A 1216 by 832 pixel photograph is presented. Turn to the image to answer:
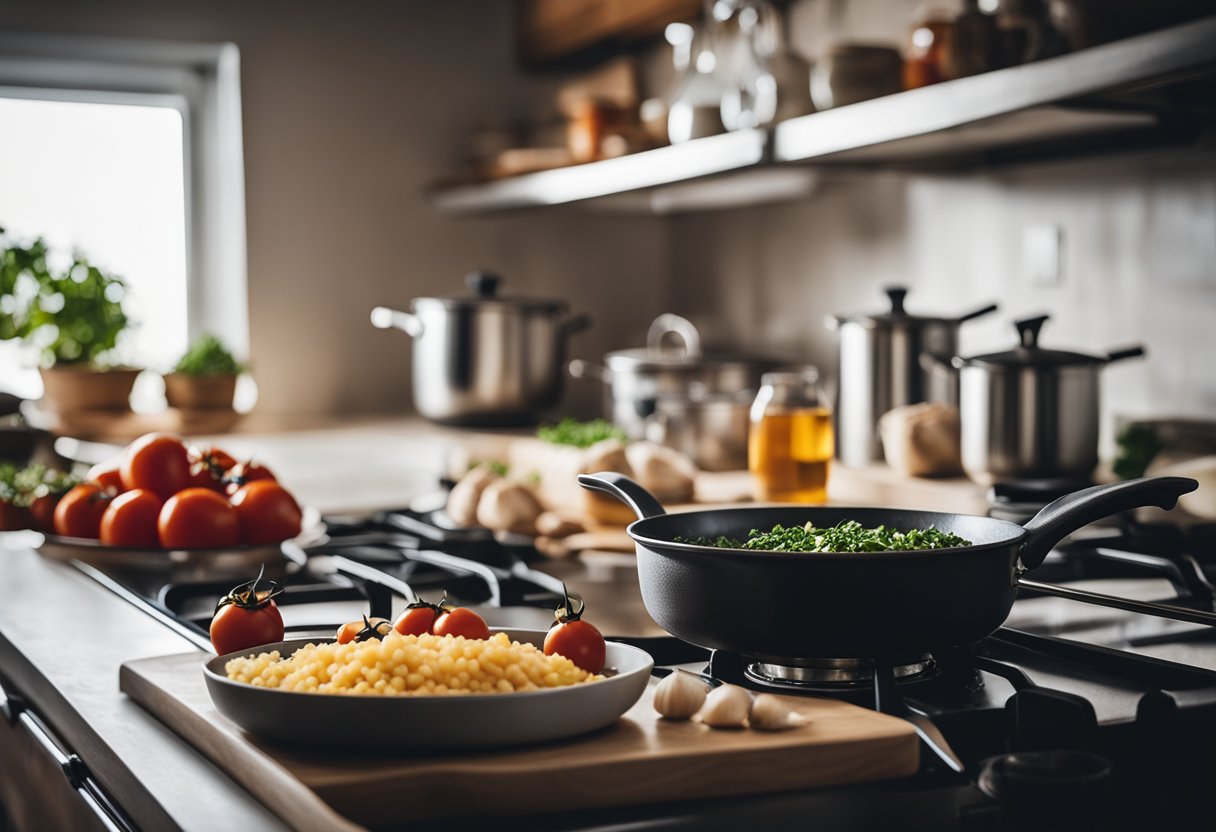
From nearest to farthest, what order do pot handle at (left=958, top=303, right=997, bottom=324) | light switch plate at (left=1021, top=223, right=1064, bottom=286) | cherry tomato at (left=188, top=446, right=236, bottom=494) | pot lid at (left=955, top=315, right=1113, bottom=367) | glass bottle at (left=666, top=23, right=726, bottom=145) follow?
cherry tomato at (left=188, top=446, right=236, bottom=494), pot lid at (left=955, top=315, right=1113, bottom=367), pot handle at (left=958, top=303, right=997, bottom=324), light switch plate at (left=1021, top=223, right=1064, bottom=286), glass bottle at (left=666, top=23, right=726, bottom=145)

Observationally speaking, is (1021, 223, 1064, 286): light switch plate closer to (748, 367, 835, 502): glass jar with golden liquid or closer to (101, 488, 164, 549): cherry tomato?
(748, 367, 835, 502): glass jar with golden liquid

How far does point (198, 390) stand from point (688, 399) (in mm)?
1246

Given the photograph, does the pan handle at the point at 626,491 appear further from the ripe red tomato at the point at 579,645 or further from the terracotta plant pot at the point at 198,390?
the terracotta plant pot at the point at 198,390

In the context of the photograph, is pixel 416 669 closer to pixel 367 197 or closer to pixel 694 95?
pixel 694 95

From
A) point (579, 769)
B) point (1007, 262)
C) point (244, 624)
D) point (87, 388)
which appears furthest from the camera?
point (87, 388)

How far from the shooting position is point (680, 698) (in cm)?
73

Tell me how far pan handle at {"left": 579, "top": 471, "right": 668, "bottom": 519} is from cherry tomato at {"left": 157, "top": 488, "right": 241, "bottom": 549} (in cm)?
57

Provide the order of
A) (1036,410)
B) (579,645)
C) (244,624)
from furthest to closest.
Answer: (1036,410) < (244,624) < (579,645)

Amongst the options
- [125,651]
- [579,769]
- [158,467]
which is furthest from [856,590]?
[158,467]

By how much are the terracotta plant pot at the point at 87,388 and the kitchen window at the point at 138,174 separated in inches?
9.6

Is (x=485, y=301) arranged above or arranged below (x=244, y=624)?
above

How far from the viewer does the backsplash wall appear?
6.59ft

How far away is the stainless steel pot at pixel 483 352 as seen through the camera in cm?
291

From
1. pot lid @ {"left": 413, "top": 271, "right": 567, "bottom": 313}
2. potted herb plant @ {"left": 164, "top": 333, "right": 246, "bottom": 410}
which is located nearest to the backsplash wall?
pot lid @ {"left": 413, "top": 271, "right": 567, "bottom": 313}
